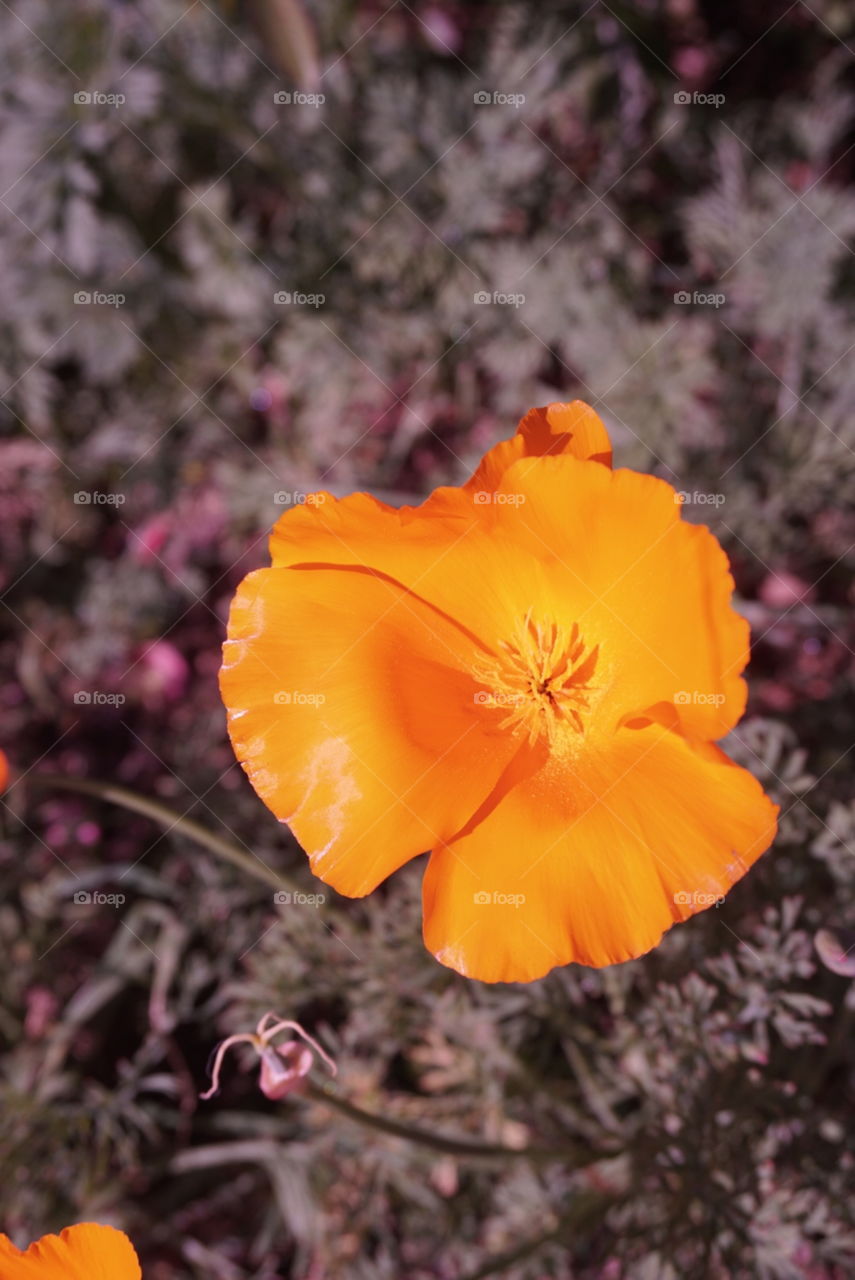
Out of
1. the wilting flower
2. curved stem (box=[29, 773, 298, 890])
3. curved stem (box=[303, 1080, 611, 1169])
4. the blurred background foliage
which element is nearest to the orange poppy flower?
the wilting flower

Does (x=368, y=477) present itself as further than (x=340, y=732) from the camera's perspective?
Yes

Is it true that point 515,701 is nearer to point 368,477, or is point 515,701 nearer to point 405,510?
point 405,510

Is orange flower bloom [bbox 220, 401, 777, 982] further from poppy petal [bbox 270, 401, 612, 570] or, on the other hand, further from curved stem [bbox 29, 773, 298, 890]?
curved stem [bbox 29, 773, 298, 890]

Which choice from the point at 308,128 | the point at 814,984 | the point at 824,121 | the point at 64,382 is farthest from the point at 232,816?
the point at 824,121

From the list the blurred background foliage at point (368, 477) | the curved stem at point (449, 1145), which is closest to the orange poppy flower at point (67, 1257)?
the curved stem at point (449, 1145)

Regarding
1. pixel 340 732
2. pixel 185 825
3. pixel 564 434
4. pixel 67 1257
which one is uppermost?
pixel 564 434

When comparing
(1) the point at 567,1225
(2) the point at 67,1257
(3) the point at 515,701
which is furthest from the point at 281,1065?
(1) the point at 567,1225
